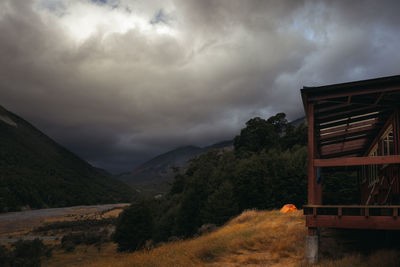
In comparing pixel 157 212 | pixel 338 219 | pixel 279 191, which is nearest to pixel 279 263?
pixel 338 219

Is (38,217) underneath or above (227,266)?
underneath

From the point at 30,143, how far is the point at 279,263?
214159 millimetres

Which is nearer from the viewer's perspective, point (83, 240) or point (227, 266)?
point (227, 266)

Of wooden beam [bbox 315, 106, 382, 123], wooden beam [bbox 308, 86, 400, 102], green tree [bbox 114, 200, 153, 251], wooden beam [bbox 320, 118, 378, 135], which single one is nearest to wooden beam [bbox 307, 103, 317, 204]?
wooden beam [bbox 308, 86, 400, 102]

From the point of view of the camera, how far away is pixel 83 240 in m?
57.3

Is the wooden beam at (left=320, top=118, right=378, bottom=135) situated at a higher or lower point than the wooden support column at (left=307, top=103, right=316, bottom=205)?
higher

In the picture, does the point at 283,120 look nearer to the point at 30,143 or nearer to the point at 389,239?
the point at 389,239

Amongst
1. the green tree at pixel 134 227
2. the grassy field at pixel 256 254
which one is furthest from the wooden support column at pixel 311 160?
the green tree at pixel 134 227

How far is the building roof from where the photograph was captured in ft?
41.4

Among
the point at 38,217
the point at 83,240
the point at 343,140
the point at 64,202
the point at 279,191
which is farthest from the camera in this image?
the point at 64,202

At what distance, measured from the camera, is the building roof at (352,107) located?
12.6 metres

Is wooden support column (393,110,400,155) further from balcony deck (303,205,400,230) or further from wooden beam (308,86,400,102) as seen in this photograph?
balcony deck (303,205,400,230)

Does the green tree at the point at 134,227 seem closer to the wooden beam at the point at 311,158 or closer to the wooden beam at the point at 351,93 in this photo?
the wooden beam at the point at 311,158

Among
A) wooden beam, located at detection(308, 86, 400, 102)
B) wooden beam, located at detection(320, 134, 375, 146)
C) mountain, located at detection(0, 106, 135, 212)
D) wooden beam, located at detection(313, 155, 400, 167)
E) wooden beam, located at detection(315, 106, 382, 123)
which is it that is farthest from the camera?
mountain, located at detection(0, 106, 135, 212)
